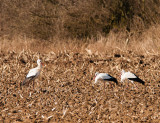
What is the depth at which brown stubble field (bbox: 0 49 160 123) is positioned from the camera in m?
3.91

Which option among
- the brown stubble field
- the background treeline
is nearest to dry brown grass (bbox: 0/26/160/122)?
the brown stubble field

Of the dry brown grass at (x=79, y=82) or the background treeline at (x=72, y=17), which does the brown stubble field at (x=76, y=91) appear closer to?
the dry brown grass at (x=79, y=82)

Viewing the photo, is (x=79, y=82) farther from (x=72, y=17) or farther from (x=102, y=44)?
(x=72, y=17)

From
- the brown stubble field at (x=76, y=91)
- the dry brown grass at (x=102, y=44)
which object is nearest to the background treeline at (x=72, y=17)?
the dry brown grass at (x=102, y=44)

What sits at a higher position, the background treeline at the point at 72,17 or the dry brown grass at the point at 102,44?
the background treeline at the point at 72,17

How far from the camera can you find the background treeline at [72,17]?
29.2 ft

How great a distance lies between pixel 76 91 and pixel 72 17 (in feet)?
14.0

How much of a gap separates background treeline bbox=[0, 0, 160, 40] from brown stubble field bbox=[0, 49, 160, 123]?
1.51 metres

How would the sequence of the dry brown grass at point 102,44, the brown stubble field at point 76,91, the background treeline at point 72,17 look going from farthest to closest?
the background treeline at point 72,17 → the dry brown grass at point 102,44 → the brown stubble field at point 76,91

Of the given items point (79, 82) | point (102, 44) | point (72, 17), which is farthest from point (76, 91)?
point (72, 17)

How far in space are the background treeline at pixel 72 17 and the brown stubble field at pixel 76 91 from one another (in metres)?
1.51

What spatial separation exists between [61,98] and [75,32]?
181 inches

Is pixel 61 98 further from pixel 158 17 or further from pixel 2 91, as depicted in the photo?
pixel 158 17

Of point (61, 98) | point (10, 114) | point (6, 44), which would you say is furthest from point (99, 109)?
point (6, 44)
